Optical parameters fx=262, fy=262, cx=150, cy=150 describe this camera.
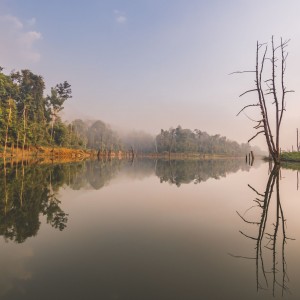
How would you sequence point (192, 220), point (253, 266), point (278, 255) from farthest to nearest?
point (192, 220), point (278, 255), point (253, 266)

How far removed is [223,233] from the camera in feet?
19.5

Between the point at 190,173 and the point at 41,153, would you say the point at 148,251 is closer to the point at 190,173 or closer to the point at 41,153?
the point at 190,173

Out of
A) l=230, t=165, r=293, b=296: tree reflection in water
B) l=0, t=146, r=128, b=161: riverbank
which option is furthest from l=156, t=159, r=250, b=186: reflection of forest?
l=0, t=146, r=128, b=161: riverbank

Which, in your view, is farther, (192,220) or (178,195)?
(178,195)

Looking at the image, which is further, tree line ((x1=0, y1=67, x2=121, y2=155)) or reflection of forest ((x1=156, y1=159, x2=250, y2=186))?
tree line ((x1=0, y1=67, x2=121, y2=155))

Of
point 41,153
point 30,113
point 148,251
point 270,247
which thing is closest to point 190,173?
point 270,247

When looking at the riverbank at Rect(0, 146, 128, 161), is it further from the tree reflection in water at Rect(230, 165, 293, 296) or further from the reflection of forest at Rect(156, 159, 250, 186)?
the tree reflection in water at Rect(230, 165, 293, 296)

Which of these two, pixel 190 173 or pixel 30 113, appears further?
pixel 30 113

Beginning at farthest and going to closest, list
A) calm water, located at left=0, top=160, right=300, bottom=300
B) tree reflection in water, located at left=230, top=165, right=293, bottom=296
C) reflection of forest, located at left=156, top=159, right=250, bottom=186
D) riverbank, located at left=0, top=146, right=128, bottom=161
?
riverbank, located at left=0, top=146, right=128, bottom=161
reflection of forest, located at left=156, top=159, right=250, bottom=186
tree reflection in water, located at left=230, top=165, right=293, bottom=296
calm water, located at left=0, top=160, right=300, bottom=300

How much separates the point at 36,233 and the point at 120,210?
2.93 metres

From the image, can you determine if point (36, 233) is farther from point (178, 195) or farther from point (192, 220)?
point (178, 195)

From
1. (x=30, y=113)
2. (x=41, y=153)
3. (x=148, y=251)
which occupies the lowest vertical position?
(x=148, y=251)

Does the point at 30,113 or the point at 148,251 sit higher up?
the point at 30,113

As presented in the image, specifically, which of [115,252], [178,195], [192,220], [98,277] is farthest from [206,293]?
[178,195]
